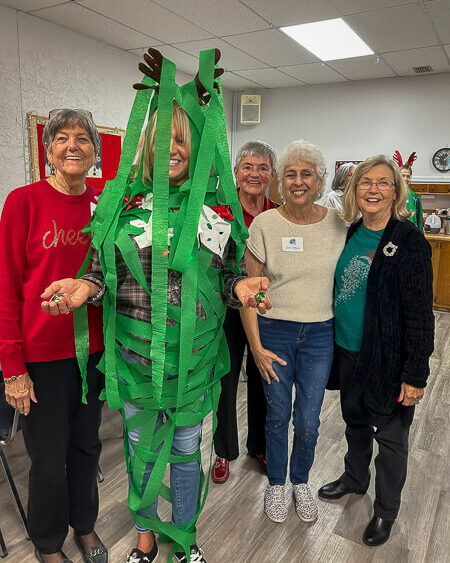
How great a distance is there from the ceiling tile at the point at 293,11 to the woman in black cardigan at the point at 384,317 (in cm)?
255

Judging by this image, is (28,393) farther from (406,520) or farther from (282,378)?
(406,520)

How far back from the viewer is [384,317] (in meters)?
1.60

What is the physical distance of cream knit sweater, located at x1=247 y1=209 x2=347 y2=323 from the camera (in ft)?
5.61

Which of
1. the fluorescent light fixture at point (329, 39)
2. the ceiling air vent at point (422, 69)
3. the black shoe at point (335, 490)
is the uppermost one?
the ceiling air vent at point (422, 69)

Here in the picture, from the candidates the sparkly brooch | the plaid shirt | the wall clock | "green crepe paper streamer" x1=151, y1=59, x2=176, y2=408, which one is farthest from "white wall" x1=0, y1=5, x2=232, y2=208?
the wall clock

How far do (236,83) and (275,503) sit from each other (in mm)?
6026

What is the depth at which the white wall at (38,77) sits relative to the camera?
3703 mm

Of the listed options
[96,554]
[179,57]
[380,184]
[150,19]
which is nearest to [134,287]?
[380,184]

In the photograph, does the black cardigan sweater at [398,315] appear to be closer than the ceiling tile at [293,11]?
Yes

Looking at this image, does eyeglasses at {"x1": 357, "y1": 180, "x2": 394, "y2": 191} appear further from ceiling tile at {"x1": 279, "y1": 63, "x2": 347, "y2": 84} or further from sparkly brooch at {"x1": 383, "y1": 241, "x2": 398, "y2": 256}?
ceiling tile at {"x1": 279, "y1": 63, "x2": 347, "y2": 84}

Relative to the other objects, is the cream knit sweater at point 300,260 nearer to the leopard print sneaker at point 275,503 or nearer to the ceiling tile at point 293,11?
the leopard print sneaker at point 275,503

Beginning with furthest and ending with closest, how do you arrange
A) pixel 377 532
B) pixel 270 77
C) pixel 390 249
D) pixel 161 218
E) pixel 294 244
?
pixel 270 77 < pixel 377 532 < pixel 294 244 < pixel 390 249 < pixel 161 218

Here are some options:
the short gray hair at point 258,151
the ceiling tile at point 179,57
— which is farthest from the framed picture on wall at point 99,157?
the short gray hair at point 258,151

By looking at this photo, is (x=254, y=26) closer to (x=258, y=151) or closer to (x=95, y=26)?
(x=95, y=26)
